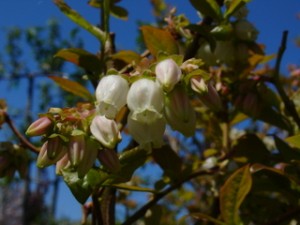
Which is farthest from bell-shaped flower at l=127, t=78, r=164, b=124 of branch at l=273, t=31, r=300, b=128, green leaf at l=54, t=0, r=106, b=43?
branch at l=273, t=31, r=300, b=128

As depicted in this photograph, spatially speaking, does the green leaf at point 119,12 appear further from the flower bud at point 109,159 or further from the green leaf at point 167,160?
the flower bud at point 109,159

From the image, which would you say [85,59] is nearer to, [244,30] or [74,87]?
[74,87]

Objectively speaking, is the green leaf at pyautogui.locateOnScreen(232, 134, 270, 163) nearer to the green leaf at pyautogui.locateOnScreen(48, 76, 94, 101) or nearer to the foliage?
the foliage

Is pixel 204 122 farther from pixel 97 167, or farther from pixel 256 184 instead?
pixel 97 167

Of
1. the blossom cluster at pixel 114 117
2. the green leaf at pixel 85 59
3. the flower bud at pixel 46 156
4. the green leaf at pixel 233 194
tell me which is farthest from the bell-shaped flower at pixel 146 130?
the green leaf at pixel 85 59

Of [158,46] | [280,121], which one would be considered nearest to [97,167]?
[158,46]

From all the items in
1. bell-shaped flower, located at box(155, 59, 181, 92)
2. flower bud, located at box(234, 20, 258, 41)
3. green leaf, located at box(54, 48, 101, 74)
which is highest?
green leaf, located at box(54, 48, 101, 74)
